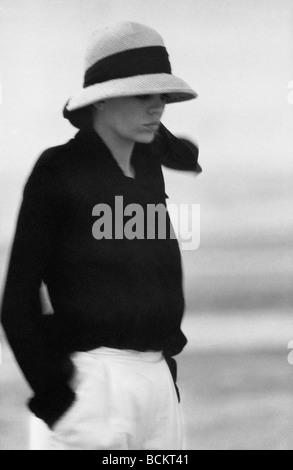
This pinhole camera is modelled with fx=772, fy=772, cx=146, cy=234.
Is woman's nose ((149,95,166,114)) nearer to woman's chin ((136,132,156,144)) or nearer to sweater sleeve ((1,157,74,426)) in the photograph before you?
woman's chin ((136,132,156,144))

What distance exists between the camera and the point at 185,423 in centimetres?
222

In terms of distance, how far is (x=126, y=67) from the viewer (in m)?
1.95

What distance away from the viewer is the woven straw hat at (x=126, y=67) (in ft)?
6.37

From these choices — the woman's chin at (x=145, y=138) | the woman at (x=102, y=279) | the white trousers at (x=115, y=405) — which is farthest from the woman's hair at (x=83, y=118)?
the white trousers at (x=115, y=405)

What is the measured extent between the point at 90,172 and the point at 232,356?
0.69 metres

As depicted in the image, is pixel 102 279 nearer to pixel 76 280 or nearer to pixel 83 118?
pixel 76 280

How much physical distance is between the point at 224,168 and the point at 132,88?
1.40ft

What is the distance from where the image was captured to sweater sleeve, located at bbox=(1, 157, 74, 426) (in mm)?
1859

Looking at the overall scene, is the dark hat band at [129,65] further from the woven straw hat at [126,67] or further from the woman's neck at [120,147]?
the woman's neck at [120,147]

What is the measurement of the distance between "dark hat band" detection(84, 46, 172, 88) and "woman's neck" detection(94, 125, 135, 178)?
0.44ft

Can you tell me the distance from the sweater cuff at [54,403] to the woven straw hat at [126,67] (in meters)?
0.73

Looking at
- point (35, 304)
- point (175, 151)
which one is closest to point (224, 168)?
point (175, 151)

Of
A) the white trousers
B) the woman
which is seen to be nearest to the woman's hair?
the woman

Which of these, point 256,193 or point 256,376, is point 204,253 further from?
point 256,376
